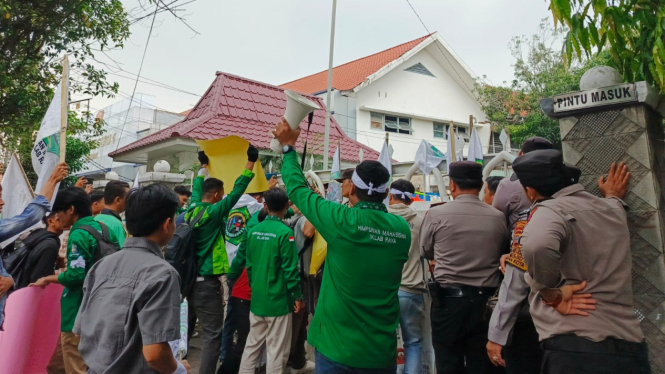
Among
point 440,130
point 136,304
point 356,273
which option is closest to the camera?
point 136,304

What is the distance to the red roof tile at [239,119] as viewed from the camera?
1162 centimetres

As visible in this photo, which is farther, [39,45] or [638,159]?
[39,45]

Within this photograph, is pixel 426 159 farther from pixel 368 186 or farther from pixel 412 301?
pixel 368 186

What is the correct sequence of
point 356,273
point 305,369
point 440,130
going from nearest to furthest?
point 356,273 < point 305,369 < point 440,130

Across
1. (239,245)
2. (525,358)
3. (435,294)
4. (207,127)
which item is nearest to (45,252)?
(239,245)

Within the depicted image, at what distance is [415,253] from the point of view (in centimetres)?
438

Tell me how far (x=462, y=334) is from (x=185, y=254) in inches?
105

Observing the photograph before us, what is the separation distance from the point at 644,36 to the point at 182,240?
4.05 meters

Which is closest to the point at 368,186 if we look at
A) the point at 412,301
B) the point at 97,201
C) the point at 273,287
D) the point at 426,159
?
the point at 412,301

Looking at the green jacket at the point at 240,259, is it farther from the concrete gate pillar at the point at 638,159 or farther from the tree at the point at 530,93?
the tree at the point at 530,93

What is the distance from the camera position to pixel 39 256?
12.6ft

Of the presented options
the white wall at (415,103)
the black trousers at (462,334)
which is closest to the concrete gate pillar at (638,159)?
the black trousers at (462,334)

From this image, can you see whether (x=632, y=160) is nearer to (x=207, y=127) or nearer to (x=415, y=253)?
(x=415, y=253)

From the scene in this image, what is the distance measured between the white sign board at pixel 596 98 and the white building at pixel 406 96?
50.9ft
